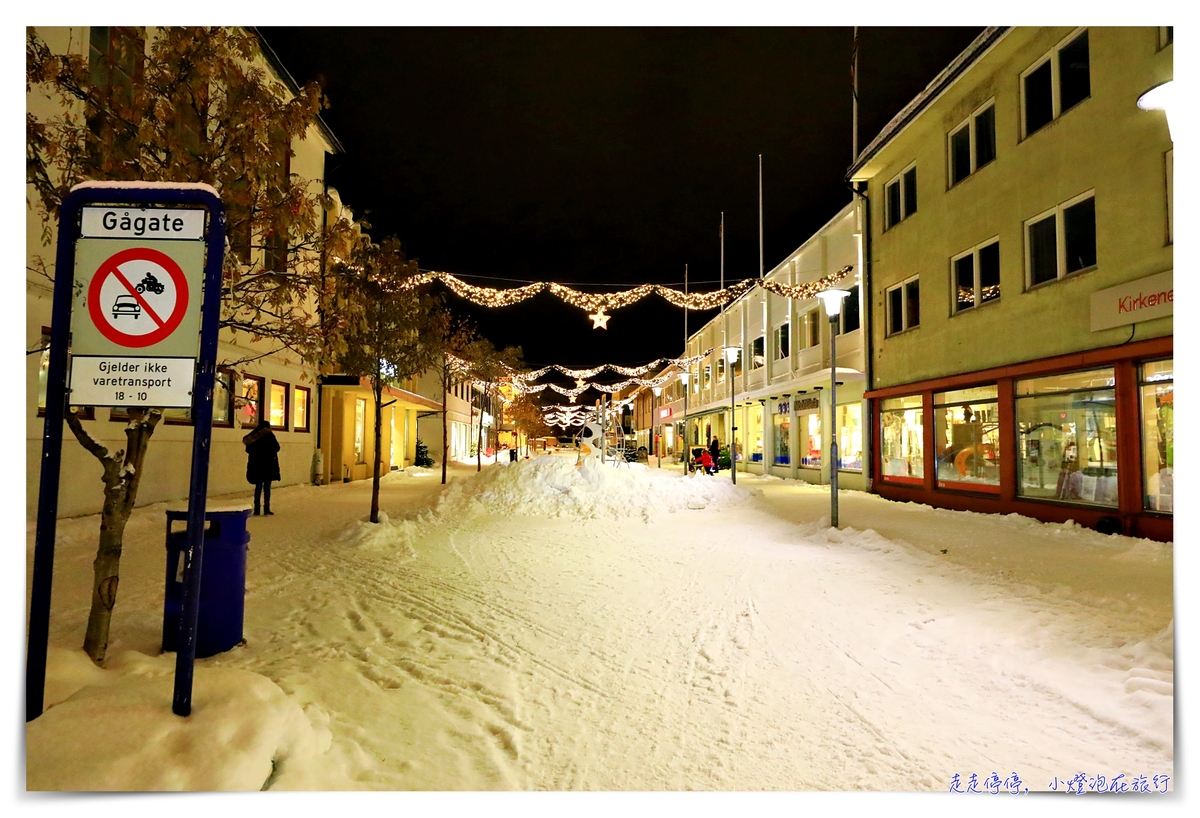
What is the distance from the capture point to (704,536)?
430 inches

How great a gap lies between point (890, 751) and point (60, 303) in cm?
547

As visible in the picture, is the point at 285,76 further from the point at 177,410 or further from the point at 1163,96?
the point at 1163,96

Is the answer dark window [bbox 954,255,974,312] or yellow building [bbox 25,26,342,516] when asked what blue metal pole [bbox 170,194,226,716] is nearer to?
yellow building [bbox 25,26,342,516]

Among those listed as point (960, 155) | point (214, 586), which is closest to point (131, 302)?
point (214, 586)

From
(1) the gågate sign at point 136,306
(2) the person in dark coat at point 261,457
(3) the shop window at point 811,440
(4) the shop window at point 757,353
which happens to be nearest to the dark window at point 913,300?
(3) the shop window at point 811,440

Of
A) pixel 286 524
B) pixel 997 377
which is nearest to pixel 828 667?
pixel 286 524

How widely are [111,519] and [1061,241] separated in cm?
1507

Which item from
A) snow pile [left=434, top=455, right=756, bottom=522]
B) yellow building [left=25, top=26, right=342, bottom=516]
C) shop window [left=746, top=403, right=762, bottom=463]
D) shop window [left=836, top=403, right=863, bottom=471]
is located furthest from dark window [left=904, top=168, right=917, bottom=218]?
yellow building [left=25, top=26, right=342, bottom=516]

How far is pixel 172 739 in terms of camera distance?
2998 mm

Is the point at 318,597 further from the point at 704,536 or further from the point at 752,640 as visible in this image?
the point at 704,536

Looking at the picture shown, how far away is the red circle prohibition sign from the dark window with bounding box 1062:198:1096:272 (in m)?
13.8

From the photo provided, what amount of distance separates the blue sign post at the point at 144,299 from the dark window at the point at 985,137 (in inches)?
Result: 628

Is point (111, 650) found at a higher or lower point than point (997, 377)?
lower

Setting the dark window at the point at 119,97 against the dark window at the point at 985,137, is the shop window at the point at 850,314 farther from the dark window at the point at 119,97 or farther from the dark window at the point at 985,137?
the dark window at the point at 119,97
